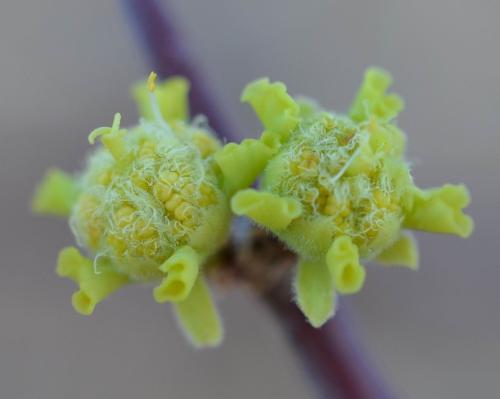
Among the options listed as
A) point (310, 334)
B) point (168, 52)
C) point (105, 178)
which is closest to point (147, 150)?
point (105, 178)

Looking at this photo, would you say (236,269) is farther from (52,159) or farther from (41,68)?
(41,68)

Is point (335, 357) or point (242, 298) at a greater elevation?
point (335, 357)

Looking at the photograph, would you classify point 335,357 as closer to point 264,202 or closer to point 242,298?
point 264,202

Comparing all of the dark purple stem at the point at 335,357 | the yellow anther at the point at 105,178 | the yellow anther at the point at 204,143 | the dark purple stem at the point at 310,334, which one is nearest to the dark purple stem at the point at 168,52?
the dark purple stem at the point at 310,334

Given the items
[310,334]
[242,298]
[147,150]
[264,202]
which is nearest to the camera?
[264,202]

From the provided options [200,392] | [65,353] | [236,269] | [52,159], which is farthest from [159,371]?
[236,269]

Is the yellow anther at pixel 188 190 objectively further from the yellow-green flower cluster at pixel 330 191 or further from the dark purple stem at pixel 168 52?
the dark purple stem at pixel 168 52
